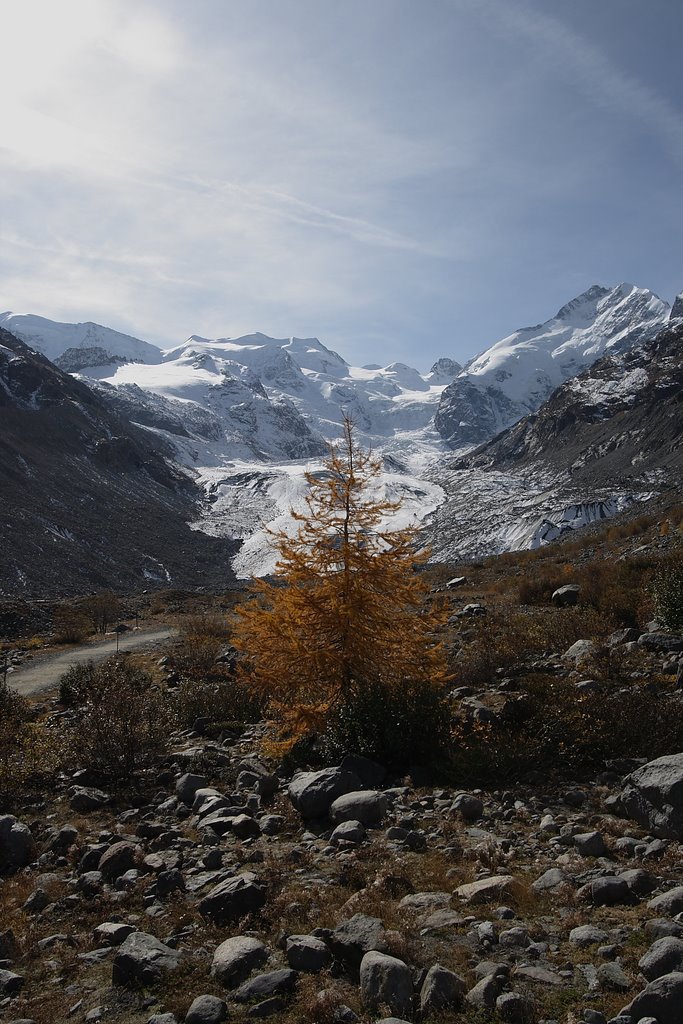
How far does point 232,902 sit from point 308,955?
1086 mm

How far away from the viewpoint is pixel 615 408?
176625 millimetres

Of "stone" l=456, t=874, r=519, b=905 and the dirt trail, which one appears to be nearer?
"stone" l=456, t=874, r=519, b=905

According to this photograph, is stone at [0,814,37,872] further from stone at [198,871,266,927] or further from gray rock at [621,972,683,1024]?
gray rock at [621,972,683,1024]

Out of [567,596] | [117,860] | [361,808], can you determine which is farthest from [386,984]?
[567,596]

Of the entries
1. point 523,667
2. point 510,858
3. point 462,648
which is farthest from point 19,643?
point 510,858

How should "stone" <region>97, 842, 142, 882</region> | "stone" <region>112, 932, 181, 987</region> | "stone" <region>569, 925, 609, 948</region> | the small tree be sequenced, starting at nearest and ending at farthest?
"stone" <region>569, 925, 609, 948</region> < "stone" <region>112, 932, 181, 987</region> < "stone" <region>97, 842, 142, 882</region> < the small tree

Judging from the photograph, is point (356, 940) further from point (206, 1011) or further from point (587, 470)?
point (587, 470)

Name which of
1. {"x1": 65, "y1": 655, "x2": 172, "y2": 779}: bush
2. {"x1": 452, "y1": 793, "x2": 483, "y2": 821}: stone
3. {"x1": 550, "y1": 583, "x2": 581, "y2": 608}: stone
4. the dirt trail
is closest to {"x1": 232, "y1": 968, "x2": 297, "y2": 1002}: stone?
{"x1": 452, "y1": 793, "x2": 483, "y2": 821}: stone

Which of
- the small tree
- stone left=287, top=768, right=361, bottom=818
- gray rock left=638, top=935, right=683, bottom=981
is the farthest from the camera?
the small tree

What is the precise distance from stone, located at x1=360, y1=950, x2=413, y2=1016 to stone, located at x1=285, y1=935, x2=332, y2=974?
405 millimetres

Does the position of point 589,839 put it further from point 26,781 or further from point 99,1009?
point 26,781

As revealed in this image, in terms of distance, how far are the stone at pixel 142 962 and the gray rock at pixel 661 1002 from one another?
3.23m

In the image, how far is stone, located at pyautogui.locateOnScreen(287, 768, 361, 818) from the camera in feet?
25.5

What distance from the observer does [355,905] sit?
17.5 ft
